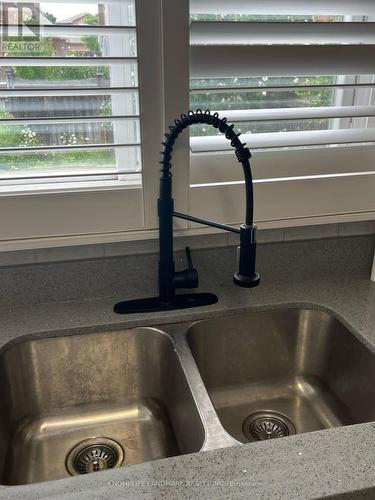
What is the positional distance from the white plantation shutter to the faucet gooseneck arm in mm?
83

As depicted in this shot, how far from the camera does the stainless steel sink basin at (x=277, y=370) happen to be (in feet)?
3.52

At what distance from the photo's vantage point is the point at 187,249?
1.13 meters

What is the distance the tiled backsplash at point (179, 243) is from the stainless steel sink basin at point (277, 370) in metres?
0.20

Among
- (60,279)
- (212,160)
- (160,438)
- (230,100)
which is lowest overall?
(160,438)

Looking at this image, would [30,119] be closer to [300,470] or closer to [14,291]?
[14,291]

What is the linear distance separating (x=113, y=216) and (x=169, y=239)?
0.13m

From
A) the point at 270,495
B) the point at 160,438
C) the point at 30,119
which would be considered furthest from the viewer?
the point at 160,438

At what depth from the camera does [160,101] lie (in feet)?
3.18

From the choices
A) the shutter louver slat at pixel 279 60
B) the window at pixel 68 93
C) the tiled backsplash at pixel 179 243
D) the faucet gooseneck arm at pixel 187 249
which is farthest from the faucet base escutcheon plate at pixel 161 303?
the shutter louver slat at pixel 279 60

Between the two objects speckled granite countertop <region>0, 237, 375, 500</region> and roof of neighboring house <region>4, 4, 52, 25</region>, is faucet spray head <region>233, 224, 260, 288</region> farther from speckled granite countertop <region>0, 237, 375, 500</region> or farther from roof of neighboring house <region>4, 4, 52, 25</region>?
roof of neighboring house <region>4, 4, 52, 25</region>

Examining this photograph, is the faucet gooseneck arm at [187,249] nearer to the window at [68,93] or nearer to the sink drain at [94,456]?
the window at [68,93]

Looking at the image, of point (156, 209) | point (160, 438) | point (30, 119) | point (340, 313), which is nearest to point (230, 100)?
point (156, 209)

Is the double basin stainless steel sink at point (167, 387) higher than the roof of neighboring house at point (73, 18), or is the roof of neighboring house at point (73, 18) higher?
the roof of neighboring house at point (73, 18)

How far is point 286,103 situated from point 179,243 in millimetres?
412
